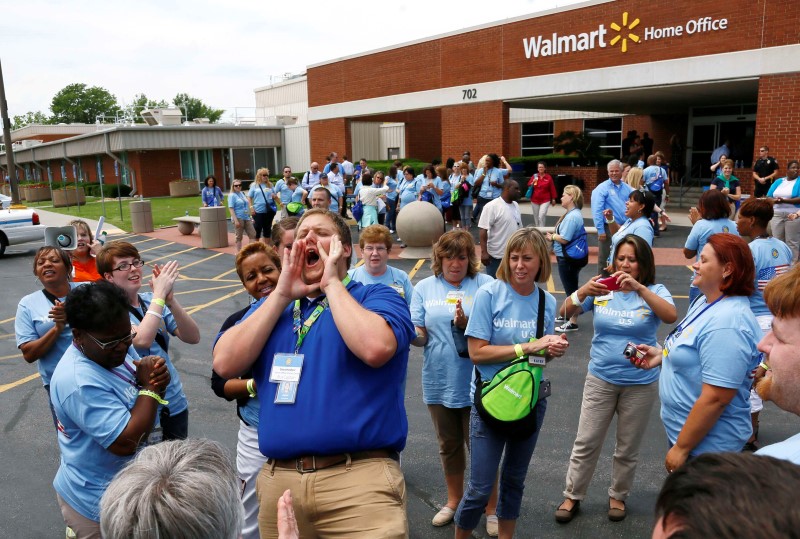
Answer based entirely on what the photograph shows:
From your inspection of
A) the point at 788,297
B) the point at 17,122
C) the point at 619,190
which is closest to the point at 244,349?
the point at 788,297

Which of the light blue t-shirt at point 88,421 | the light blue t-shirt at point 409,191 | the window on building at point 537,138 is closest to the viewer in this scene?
the light blue t-shirt at point 88,421

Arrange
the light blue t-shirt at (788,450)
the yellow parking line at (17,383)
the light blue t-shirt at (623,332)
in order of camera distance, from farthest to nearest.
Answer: the yellow parking line at (17,383) → the light blue t-shirt at (623,332) → the light blue t-shirt at (788,450)

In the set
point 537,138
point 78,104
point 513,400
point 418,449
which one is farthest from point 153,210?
point 78,104

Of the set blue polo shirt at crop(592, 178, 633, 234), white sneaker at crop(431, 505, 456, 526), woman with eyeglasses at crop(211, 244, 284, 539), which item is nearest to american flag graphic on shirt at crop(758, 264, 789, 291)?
white sneaker at crop(431, 505, 456, 526)

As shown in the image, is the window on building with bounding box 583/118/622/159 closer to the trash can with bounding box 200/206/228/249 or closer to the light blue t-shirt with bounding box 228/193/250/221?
the trash can with bounding box 200/206/228/249

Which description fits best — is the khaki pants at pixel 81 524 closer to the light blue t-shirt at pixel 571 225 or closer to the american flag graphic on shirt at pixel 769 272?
the american flag graphic on shirt at pixel 769 272

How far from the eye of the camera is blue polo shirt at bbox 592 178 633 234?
9.81 m

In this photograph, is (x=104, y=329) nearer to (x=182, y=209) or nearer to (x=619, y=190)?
(x=619, y=190)

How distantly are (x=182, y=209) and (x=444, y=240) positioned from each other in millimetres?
27648

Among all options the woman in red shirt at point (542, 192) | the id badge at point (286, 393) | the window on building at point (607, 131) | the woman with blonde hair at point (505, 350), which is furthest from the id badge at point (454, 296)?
the window on building at point (607, 131)

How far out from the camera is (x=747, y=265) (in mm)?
3121

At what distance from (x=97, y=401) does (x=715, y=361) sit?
9.54ft

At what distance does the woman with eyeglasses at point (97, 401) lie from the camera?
2734mm

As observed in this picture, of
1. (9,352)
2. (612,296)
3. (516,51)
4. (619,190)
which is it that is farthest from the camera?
(516,51)
